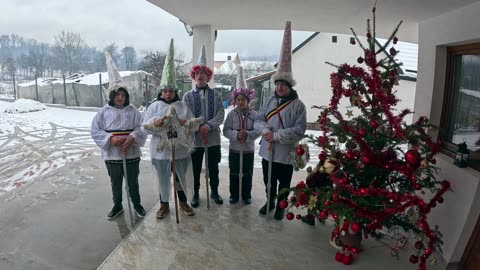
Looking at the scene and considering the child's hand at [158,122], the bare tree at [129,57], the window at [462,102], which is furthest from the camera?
the bare tree at [129,57]

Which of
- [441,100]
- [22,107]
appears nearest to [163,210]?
[441,100]

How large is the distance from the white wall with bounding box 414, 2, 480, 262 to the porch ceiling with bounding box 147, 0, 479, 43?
0.11m

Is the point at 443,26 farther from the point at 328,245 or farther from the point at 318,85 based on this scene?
the point at 318,85

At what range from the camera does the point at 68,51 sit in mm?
9164

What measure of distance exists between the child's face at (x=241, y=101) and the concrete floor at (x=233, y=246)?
1.08 metres

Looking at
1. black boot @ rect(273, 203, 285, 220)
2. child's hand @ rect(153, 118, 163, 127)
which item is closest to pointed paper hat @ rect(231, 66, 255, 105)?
child's hand @ rect(153, 118, 163, 127)

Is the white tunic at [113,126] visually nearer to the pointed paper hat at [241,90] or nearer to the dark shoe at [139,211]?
the dark shoe at [139,211]

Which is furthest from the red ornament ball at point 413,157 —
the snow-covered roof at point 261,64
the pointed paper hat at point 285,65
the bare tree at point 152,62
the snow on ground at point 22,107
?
the snow on ground at point 22,107

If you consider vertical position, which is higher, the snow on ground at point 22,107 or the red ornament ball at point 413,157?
the red ornament ball at point 413,157

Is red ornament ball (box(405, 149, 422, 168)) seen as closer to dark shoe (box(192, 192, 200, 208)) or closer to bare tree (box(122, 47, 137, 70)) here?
dark shoe (box(192, 192, 200, 208))

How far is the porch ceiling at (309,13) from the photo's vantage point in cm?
261

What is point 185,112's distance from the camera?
279 cm

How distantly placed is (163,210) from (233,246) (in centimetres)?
86

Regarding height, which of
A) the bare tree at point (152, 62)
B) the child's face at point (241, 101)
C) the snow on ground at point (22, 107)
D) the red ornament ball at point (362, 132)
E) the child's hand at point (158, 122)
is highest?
the bare tree at point (152, 62)
